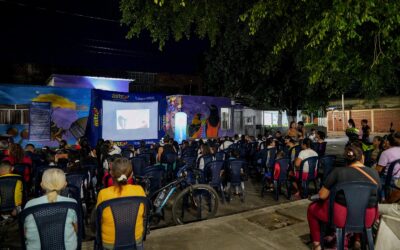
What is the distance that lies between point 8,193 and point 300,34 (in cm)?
675

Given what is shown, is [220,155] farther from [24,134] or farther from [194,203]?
[24,134]

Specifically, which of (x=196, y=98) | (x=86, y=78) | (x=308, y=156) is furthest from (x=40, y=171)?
(x=196, y=98)

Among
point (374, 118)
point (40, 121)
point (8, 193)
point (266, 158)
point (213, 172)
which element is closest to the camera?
point (8, 193)

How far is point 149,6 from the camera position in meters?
8.02

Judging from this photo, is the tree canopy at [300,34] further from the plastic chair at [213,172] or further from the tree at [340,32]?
the plastic chair at [213,172]

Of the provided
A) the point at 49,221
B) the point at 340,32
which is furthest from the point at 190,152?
the point at 49,221

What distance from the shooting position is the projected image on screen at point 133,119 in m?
15.1

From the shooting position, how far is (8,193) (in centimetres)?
480

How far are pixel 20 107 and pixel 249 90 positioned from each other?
39.5ft

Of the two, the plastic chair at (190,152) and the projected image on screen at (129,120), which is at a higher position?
the projected image on screen at (129,120)

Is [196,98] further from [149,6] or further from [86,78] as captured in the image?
[149,6]

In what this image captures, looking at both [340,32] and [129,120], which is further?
[129,120]

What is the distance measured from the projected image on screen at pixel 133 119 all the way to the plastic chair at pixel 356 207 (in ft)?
42.6

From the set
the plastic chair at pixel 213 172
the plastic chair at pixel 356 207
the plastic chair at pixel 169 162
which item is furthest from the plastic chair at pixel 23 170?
the plastic chair at pixel 356 207
